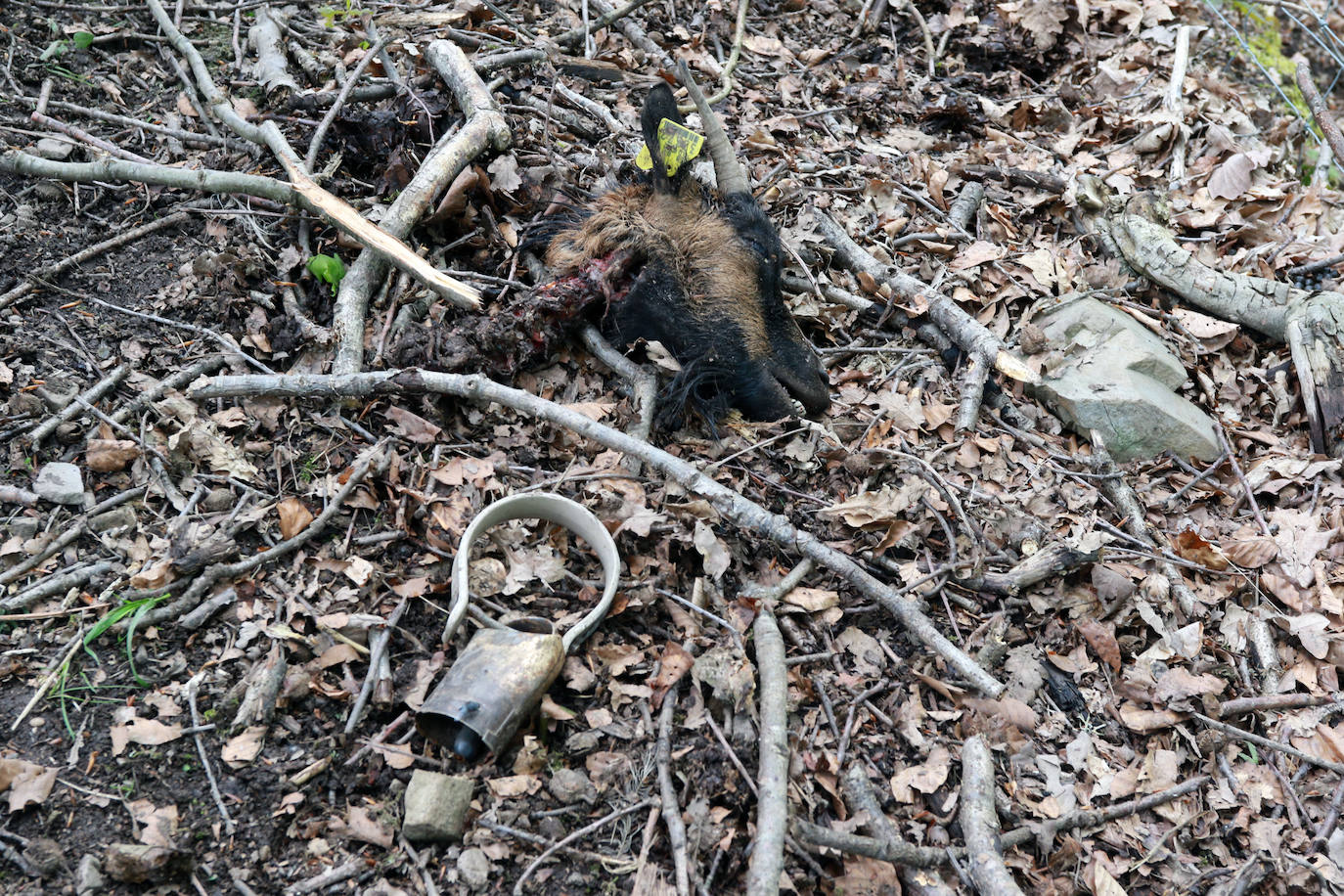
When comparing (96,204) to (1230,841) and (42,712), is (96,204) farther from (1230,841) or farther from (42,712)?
(1230,841)

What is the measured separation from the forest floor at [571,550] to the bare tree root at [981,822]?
86mm

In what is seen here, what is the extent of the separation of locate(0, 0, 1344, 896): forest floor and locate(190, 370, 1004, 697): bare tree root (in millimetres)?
93

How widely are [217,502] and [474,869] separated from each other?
167 centimetres

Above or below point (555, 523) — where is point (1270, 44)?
above

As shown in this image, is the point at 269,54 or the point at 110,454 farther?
the point at 269,54

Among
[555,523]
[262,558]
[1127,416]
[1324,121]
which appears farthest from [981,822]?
[1324,121]

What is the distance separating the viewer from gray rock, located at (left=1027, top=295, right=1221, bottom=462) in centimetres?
408

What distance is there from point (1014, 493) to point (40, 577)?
3.83m

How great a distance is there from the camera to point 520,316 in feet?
12.2

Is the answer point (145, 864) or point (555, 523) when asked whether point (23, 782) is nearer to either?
point (145, 864)

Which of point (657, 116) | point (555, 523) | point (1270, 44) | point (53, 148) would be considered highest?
point (657, 116)

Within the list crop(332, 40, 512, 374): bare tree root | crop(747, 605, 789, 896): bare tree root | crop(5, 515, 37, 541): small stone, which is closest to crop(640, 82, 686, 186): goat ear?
crop(332, 40, 512, 374): bare tree root

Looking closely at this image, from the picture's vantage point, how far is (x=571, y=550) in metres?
3.29

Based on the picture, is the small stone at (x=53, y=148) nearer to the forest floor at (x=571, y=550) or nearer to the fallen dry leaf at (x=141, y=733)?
the forest floor at (x=571, y=550)
